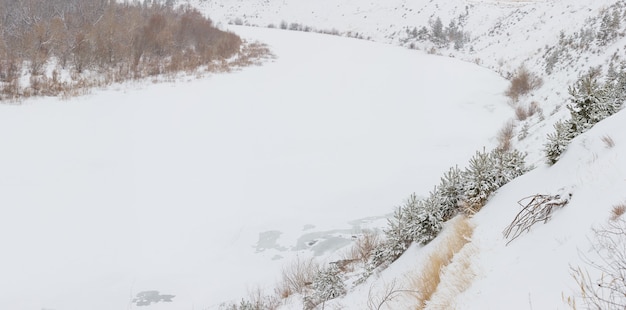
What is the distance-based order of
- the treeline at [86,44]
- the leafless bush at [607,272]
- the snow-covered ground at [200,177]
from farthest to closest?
the treeline at [86,44] → the snow-covered ground at [200,177] → the leafless bush at [607,272]

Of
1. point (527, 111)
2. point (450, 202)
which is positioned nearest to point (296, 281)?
point (450, 202)

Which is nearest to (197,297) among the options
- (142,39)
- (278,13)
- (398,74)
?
(142,39)

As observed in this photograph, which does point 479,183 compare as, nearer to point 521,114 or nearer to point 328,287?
point 328,287

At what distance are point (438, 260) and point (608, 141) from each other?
177cm

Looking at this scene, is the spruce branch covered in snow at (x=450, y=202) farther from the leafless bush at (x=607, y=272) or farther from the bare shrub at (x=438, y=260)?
the leafless bush at (x=607, y=272)

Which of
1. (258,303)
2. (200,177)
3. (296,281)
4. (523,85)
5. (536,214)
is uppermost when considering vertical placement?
(523,85)

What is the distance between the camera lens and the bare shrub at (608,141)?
3.16 meters

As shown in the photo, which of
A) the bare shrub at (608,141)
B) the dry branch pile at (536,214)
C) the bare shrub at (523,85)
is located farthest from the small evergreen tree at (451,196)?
the bare shrub at (523,85)

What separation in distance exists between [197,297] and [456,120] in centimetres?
1070

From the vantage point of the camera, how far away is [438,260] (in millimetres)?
3301

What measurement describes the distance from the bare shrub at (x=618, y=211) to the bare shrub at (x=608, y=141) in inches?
46.5

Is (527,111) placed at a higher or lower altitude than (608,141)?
lower

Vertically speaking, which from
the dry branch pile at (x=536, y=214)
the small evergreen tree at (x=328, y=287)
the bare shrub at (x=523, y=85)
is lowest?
the small evergreen tree at (x=328, y=287)

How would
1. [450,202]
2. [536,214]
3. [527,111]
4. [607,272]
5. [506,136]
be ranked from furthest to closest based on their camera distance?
[527,111]
[506,136]
[450,202]
[536,214]
[607,272]
